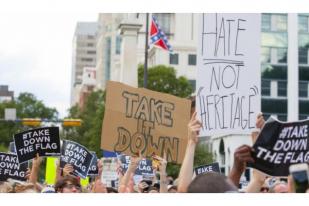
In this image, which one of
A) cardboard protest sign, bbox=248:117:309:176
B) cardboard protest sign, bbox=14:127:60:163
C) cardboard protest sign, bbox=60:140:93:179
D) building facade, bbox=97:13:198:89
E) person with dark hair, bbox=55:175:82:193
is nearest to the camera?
cardboard protest sign, bbox=248:117:309:176

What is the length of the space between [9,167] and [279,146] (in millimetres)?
5540

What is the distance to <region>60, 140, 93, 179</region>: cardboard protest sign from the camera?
9.51 m

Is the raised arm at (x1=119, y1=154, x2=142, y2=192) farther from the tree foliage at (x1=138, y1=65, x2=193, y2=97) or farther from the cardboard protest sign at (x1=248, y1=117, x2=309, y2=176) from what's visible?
the tree foliage at (x1=138, y1=65, x2=193, y2=97)

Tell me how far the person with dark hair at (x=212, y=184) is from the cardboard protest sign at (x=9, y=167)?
19.4 feet

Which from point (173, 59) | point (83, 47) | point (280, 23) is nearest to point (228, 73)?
point (280, 23)

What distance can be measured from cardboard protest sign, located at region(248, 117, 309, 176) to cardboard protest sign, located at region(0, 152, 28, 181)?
210 inches

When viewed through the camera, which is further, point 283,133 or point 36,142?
point 36,142

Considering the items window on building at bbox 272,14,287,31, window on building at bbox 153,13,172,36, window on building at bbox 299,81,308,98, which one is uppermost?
window on building at bbox 153,13,172,36

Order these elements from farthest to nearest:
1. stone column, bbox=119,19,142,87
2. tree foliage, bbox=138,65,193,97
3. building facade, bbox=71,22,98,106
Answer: building facade, bbox=71,22,98,106
tree foliage, bbox=138,65,193,97
stone column, bbox=119,19,142,87

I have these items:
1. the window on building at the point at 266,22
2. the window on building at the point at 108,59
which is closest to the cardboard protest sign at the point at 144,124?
the window on building at the point at 266,22

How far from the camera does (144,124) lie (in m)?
7.95

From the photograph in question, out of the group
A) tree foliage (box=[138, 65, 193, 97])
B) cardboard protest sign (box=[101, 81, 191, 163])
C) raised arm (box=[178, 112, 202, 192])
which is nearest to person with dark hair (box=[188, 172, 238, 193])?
raised arm (box=[178, 112, 202, 192])

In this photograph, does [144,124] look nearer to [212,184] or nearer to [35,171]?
[35,171]
